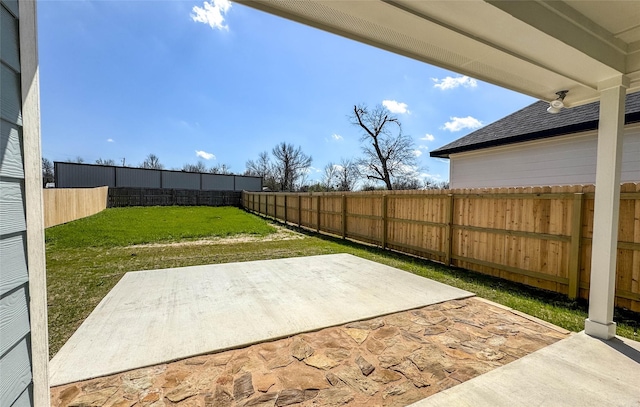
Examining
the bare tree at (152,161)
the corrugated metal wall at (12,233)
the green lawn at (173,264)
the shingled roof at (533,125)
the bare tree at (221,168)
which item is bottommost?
the green lawn at (173,264)

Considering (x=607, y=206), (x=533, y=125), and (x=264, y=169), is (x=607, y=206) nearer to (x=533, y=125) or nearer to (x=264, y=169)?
(x=533, y=125)

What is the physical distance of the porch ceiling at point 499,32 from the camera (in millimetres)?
1749

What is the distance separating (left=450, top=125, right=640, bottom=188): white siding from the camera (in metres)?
5.31

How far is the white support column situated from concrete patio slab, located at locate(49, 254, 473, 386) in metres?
1.36

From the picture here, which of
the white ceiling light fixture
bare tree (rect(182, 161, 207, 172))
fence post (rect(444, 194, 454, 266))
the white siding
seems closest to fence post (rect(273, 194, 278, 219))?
the white siding

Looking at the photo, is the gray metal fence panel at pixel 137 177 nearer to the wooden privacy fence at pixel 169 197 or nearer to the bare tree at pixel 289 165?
the wooden privacy fence at pixel 169 197

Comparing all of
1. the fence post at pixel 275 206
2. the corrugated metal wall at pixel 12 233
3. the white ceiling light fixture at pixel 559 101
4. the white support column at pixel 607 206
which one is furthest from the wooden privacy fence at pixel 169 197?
the white support column at pixel 607 206

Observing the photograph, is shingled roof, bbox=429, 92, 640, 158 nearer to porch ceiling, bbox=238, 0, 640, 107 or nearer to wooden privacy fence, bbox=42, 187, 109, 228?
porch ceiling, bbox=238, 0, 640, 107

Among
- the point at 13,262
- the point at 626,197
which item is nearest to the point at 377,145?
the point at 626,197

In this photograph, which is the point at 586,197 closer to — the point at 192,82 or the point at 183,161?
the point at 192,82

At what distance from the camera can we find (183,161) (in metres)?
38.4

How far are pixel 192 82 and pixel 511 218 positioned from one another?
514 inches

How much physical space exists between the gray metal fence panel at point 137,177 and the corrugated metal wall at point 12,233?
2887 cm

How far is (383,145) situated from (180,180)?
790 inches
